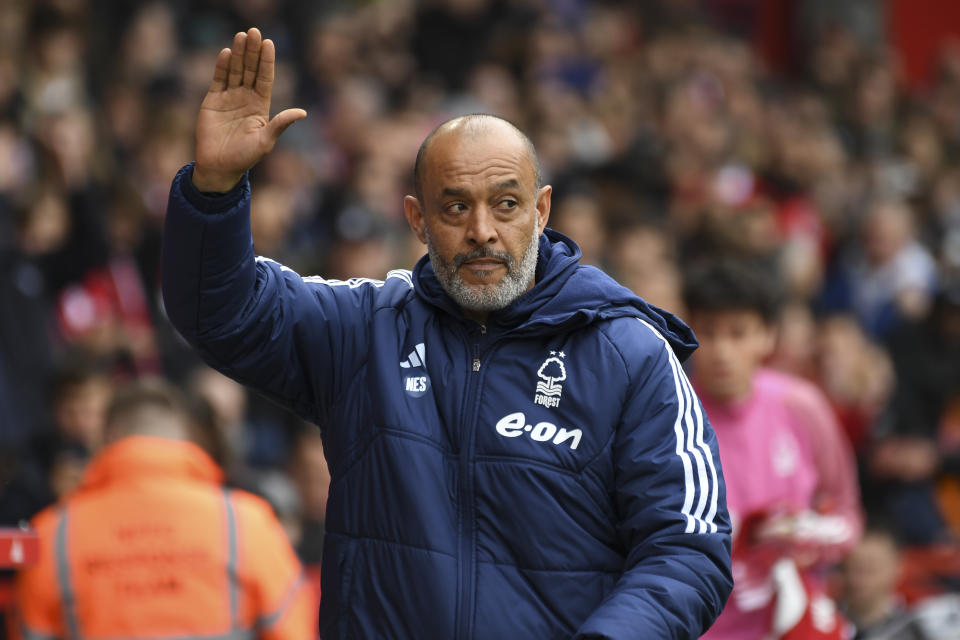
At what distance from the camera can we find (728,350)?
5469 mm

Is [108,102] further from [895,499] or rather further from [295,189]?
[895,499]

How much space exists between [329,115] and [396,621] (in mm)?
8617

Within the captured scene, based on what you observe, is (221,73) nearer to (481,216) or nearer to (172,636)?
(481,216)

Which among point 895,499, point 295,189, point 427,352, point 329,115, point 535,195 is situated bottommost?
point 895,499

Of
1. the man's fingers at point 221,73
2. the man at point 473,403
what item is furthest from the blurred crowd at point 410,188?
the man's fingers at point 221,73

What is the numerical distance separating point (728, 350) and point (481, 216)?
7.08 ft

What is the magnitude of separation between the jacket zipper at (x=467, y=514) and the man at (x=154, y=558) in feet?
5.85

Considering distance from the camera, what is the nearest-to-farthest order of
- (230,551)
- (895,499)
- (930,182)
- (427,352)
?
(427,352) < (230,551) < (895,499) < (930,182)

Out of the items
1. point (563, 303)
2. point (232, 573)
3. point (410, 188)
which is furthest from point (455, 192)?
point (410, 188)

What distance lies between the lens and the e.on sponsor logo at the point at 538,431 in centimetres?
338

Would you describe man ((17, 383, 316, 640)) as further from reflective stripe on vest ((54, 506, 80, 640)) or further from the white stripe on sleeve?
the white stripe on sleeve

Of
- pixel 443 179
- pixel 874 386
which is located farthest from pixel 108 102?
pixel 443 179

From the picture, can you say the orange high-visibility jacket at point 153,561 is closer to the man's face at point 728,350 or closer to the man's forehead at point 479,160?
the man's face at point 728,350

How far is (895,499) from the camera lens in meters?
9.22
